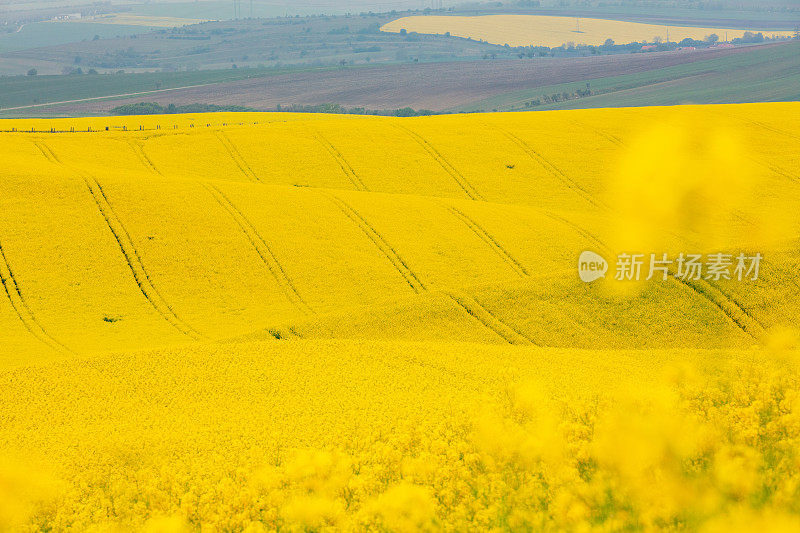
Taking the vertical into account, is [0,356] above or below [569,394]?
below

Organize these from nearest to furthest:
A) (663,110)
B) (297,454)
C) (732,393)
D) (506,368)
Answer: (297,454) → (732,393) → (506,368) → (663,110)

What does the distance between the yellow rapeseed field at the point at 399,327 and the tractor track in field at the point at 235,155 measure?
0.22m

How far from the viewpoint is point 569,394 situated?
55.2ft

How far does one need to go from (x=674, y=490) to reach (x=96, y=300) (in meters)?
27.8

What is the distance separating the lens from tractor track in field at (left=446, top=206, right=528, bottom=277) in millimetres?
37094

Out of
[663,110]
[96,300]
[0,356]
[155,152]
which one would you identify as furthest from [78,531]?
[663,110]

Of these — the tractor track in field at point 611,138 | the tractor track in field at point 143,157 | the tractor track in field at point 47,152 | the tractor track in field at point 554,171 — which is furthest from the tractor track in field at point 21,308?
the tractor track in field at point 611,138

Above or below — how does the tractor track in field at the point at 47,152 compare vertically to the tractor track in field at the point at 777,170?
above

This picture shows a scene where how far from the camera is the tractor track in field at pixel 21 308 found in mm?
30422

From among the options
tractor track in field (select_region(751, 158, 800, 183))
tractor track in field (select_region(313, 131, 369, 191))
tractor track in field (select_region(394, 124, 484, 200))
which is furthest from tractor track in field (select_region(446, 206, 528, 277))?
tractor track in field (select_region(751, 158, 800, 183))

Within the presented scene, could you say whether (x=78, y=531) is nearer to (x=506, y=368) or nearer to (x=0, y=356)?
(x=506, y=368)

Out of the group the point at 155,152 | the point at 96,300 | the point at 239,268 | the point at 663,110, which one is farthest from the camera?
the point at 663,110

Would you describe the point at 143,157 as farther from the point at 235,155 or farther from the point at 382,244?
the point at 382,244

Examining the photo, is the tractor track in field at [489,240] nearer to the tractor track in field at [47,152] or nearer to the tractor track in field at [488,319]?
the tractor track in field at [488,319]
